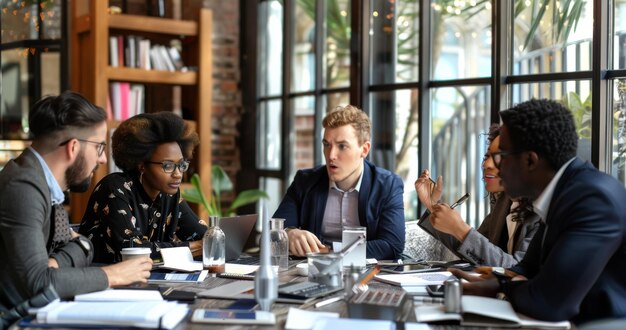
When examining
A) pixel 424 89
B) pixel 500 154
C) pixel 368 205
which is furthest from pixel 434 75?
pixel 500 154

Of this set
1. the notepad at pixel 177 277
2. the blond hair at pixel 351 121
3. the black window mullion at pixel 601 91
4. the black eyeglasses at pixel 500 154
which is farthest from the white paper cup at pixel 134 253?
the black window mullion at pixel 601 91

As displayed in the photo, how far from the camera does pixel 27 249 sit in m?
2.19

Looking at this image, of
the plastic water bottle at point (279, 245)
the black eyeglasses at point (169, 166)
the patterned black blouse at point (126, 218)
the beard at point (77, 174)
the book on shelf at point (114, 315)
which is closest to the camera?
the book on shelf at point (114, 315)

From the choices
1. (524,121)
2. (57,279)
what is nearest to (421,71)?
(524,121)

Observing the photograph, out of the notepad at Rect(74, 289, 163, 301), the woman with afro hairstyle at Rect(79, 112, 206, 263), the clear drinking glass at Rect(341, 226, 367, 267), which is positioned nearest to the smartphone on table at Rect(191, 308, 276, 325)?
the notepad at Rect(74, 289, 163, 301)

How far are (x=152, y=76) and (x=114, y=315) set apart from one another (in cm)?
394

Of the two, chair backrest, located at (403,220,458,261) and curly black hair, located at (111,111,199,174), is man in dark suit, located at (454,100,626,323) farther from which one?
curly black hair, located at (111,111,199,174)

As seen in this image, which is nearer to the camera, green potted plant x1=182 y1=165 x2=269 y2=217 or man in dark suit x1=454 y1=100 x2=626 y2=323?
man in dark suit x1=454 y1=100 x2=626 y2=323

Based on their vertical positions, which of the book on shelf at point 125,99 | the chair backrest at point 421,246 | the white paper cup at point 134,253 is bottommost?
the chair backrest at point 421,246

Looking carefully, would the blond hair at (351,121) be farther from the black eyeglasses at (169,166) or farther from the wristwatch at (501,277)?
the wristwatch at (501,277)

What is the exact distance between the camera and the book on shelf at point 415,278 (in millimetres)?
2545

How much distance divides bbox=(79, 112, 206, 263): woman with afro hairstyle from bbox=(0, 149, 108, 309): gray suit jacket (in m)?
0.72

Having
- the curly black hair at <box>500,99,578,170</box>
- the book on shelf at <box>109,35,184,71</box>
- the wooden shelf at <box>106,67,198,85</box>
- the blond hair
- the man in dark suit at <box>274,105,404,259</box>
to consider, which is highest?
the book on shelf at <box>109,35,184,71</box>

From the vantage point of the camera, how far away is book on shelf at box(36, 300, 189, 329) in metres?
1.96
